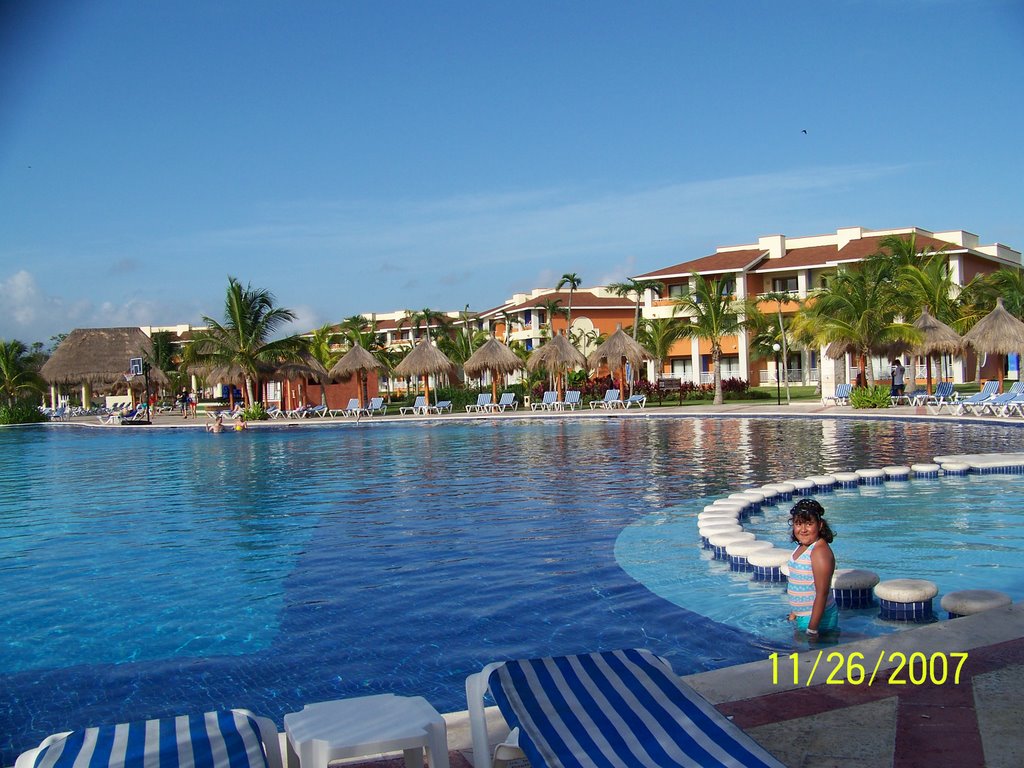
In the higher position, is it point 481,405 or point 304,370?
point 304,370

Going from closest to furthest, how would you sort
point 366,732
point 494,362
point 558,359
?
point 366,732 → point 558,359 → point 494,362

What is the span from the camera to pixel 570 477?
45.4 feet

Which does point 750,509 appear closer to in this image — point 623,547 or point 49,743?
point 623,547

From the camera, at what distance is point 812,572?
5262 millimetres

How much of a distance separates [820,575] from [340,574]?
4189 millimetres

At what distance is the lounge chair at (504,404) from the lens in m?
34.8

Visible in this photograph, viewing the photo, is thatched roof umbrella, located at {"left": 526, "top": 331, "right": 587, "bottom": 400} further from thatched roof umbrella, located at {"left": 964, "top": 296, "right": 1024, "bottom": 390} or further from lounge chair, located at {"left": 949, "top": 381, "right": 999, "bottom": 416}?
lounge chair, located at {"left": 949, "top": 381, "right": 999, "bottom": 416}

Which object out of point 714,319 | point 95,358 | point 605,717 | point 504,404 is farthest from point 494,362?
point 605,717

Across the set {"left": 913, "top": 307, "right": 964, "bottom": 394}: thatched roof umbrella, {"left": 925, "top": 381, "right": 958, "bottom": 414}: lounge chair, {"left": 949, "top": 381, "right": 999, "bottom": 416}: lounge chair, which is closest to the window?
{"left": 913, "top": 307, "right": 964, "bottom": 394}: thatched roof umbrella

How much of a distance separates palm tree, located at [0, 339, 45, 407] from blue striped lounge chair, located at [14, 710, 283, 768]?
164ft

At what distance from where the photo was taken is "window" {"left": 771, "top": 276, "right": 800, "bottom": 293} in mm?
45781

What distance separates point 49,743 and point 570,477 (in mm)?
11329

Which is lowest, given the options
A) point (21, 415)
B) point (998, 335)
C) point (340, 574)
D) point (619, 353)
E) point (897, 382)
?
point (340, 574)

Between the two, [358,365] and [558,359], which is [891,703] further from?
[358,365]
